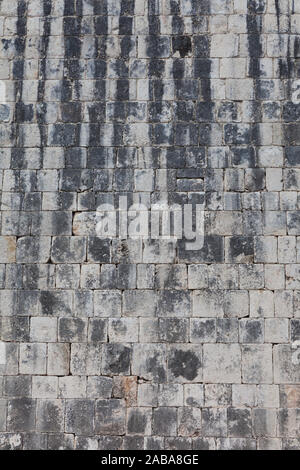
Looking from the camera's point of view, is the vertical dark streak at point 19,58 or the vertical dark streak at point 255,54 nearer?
the vertical dark streak at point 255,54

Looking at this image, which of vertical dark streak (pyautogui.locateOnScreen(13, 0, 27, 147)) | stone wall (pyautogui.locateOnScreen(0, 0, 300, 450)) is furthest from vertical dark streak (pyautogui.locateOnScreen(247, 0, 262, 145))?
vertical dark streak (pyautogui.locateOnScreen(13, 0, 27, 147))

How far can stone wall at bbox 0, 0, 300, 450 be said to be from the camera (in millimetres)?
5641

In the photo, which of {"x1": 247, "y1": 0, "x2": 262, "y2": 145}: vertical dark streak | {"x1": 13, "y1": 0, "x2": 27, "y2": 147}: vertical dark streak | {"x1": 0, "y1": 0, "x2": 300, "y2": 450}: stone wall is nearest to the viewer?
{"x1": 0, "y1": 0, "x2": 300, "y2": 450}: stone wall

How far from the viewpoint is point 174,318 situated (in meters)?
5.75

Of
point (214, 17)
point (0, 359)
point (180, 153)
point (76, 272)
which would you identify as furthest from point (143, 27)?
point (0, 359)

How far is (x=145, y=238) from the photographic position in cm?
591

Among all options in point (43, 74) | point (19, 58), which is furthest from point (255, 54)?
point (19, 58)

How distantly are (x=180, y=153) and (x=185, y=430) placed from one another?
2991mm

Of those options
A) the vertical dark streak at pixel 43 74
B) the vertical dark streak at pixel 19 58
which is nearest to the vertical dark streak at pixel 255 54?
the vertical dark streak at pixel 43 74

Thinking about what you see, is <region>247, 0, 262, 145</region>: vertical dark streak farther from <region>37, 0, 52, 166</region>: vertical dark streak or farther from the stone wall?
<region>37, 0, 52, 166</region>: vertical dark streak

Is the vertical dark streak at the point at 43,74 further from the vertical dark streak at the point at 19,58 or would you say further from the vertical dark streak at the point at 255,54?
the vertical dark streak at the point at 255,54

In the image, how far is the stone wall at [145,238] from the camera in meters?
5.64

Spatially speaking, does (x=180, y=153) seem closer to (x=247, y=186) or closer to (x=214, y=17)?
(x=247, y=186)

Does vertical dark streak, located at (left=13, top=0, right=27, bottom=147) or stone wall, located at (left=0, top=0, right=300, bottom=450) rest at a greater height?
vertical dark streak, located at (left=13, top=0, right=27, bottom=147)
